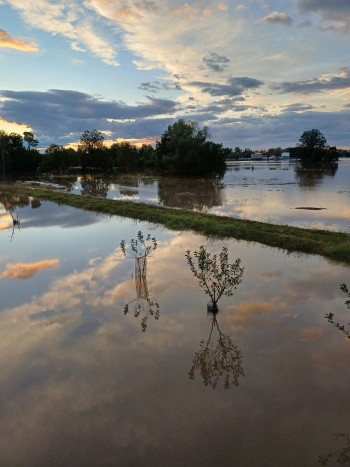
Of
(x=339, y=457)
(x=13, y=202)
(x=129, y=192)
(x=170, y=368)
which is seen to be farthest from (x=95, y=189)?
(x=339, y=457)

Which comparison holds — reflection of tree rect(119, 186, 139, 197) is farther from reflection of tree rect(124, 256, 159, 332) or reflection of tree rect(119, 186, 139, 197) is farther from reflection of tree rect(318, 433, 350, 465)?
reflection of tree rect(318, 433, 350, 465)

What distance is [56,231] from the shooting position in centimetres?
2167

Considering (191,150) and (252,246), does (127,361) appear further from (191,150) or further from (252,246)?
(191,150)

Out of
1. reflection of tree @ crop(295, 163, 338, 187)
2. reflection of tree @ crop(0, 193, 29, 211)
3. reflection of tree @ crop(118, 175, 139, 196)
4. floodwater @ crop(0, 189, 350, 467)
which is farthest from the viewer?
reflection of tree @ crop(295, 163, 338, 187)

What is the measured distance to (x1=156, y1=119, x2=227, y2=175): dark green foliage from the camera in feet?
244

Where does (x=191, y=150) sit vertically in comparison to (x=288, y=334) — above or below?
above

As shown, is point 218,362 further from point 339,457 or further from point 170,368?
point 339,457

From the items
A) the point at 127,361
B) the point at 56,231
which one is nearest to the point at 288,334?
the point at 127,361

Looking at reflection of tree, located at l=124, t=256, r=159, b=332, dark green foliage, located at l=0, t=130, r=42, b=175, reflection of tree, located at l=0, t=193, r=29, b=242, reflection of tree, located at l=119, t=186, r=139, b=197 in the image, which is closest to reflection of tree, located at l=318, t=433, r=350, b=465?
reflection of tree, located at l=124, t=256, r=159, b=332

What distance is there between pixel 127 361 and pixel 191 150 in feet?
226

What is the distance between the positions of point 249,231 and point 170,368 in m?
12.8

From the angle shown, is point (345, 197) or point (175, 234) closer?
point (175, 234)

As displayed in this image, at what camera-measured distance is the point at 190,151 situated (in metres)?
73.6

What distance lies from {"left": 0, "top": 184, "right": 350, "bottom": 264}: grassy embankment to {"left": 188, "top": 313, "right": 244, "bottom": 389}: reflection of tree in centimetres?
852
